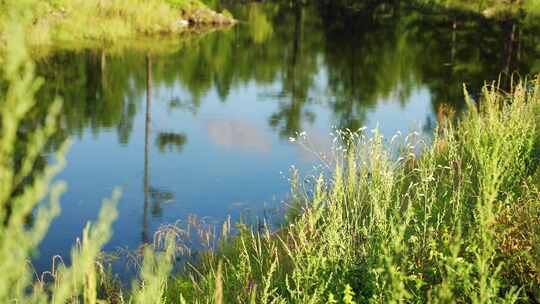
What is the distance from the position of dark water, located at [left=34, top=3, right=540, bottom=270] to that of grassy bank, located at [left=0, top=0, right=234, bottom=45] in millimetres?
2565

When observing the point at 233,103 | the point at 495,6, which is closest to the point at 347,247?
the point at 233,103

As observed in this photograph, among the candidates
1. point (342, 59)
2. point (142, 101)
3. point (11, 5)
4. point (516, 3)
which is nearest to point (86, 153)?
point (142, 101)

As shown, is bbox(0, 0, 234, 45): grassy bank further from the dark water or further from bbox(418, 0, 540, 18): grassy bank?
bbox(418, 0, 540, 18): grassy bank

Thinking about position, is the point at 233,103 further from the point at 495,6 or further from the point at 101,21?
the point at 495,6

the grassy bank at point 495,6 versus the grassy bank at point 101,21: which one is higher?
the grassy bank at point 495,6

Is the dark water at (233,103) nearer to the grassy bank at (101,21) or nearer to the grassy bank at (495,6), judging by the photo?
the grassy bank at (101,21)

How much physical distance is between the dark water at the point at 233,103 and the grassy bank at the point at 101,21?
257cm

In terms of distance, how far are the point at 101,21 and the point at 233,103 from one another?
13.0 metres

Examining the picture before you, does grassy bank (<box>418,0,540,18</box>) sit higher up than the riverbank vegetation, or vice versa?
grassy bank (<box>418,0,540,18</box>)

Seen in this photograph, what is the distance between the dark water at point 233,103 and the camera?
1317cm

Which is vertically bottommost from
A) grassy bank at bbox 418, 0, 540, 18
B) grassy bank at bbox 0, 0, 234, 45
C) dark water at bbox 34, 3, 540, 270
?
dark water at bbox 34, 3, 540, 270

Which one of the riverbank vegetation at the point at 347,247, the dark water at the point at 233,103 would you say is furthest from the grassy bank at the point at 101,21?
the riverbank vegetation at the point at 347,247

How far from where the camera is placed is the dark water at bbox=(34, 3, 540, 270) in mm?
13172

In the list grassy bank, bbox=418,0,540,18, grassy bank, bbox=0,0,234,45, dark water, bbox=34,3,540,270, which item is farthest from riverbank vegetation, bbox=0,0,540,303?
grassy bank, bbox=418,0,540,18
